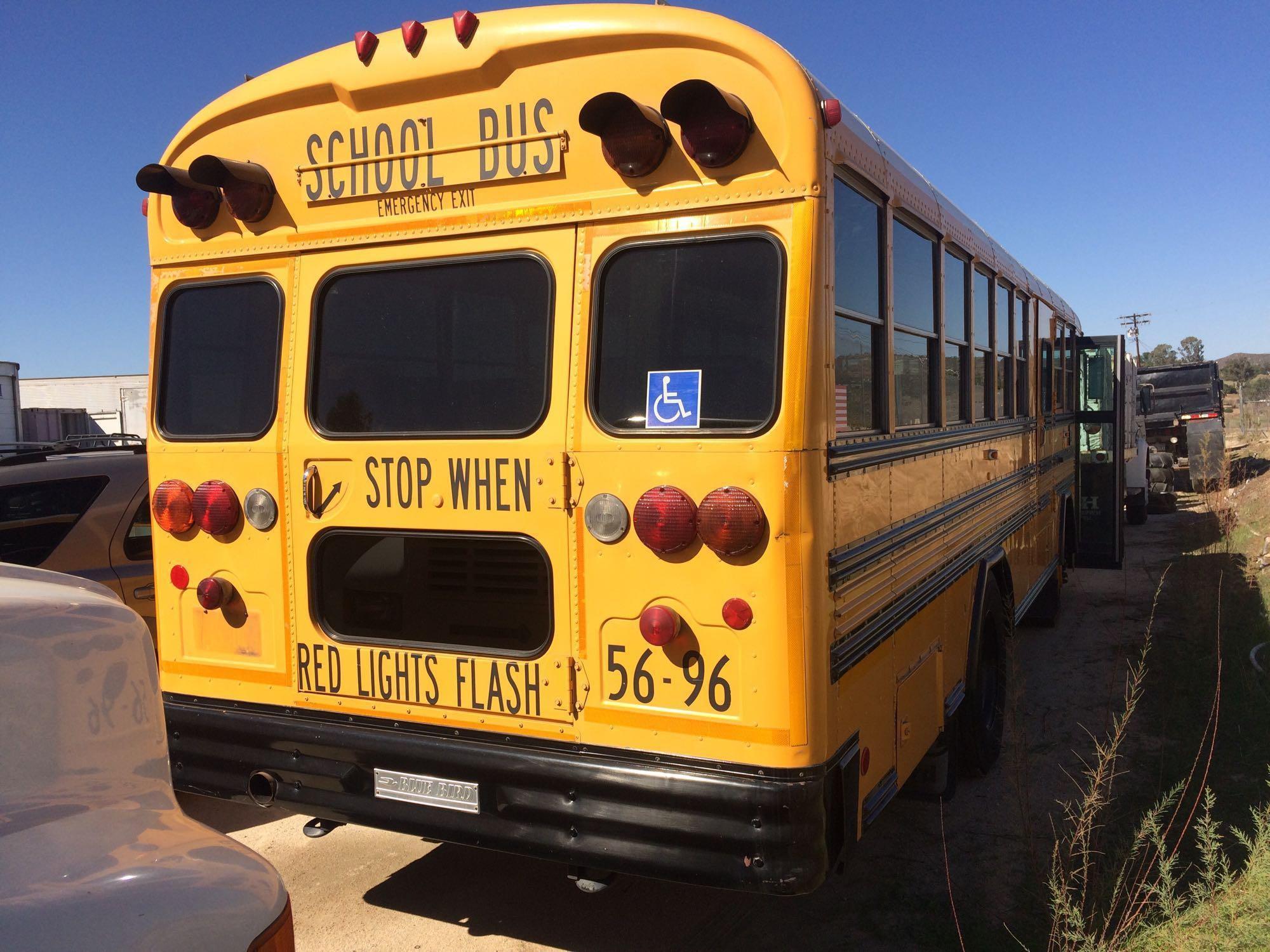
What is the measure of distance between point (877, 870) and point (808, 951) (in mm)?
728

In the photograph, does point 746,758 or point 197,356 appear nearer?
point 746,758

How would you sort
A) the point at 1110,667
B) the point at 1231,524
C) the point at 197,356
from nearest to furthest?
the point at 197,356 < the point at 1110,667 < the point at 1231,524

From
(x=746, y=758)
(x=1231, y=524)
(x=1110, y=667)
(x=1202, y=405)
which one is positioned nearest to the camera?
(x=746, y=758)

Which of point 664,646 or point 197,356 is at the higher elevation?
point 197,356

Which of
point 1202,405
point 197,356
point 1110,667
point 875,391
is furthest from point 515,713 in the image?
point 1202,405

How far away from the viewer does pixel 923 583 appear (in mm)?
4059

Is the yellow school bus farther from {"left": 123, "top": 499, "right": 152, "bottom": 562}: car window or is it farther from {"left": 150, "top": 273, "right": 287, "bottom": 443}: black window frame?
{"left": 123, "top": 499, "right": 152, "bottom": 562}: car window

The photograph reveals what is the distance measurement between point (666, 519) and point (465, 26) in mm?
1715

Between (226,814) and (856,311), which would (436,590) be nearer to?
(856,311)

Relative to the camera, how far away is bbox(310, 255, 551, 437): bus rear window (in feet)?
10.8

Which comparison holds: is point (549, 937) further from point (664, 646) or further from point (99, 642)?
point (99, 642)

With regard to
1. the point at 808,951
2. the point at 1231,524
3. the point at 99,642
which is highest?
the point at 99,642

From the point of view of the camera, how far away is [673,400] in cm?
304

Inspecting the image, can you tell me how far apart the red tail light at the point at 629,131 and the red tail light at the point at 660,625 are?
1.31 meters
